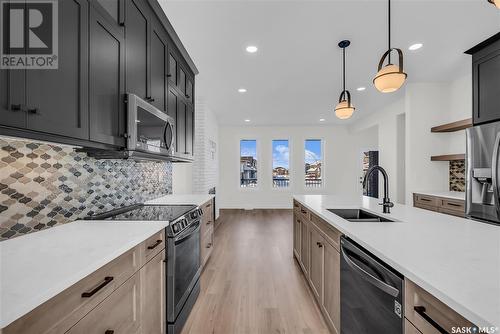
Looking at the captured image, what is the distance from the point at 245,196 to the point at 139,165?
5.16 meters

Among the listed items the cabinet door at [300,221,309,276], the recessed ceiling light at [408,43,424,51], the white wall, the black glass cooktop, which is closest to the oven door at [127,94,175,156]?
the black glass cooktop

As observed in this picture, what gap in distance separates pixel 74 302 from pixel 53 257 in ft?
0.78

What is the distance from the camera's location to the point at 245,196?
7.45 m

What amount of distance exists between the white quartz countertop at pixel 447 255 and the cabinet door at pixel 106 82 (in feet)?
5.17

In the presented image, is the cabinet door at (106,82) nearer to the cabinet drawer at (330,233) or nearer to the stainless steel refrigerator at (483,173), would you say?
the cabinet drawer at (330,233)

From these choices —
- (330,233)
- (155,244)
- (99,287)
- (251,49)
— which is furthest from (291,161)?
(99,287)

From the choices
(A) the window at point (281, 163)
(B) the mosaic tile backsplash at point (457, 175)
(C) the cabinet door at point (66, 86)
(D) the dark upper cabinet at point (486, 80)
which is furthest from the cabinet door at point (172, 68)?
(A) the window at point (281, 163)

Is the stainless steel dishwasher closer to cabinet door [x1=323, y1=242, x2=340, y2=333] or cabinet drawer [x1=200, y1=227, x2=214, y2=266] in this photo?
cabinet door [x1=323, y1=242, x2=340, y2=333]

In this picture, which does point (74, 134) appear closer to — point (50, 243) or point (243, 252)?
point (50, 243)

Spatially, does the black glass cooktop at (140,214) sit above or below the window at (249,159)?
below

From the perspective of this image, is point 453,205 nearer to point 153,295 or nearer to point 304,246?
point 304,246

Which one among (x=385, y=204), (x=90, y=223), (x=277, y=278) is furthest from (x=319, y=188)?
→ (x=90, y=223)

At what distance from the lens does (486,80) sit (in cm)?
275

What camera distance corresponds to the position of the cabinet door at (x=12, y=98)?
794 millimetres
